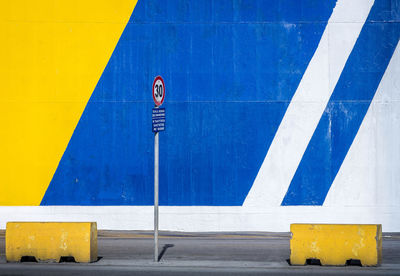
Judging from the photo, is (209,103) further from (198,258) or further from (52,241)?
(52,241)

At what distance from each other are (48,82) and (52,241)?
6.62 m

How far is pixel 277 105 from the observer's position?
55.1 feet

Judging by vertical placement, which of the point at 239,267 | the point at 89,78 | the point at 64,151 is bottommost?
the point at 239,267

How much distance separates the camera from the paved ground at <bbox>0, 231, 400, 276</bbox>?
10984 mm

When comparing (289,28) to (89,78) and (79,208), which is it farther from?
(79,208)

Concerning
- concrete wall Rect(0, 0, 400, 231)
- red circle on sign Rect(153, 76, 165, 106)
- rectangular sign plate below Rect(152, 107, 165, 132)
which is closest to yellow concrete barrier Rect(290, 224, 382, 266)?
rectangular sign plate below Rect(152, 107, 165, 132)

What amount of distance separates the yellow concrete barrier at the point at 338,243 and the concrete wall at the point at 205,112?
209 inches

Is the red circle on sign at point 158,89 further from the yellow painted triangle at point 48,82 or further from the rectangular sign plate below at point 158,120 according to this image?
the yellow painted triangle at point 48,82

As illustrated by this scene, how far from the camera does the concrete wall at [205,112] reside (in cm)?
1677

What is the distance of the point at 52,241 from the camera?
11664 mm

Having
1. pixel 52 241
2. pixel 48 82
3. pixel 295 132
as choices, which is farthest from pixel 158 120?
pixel 48 82

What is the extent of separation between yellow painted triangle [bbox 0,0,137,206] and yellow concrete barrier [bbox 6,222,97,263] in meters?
5.29

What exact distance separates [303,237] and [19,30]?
35.0 ft

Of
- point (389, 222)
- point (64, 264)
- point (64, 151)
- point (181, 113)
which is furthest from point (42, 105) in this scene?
point (389, 222)
